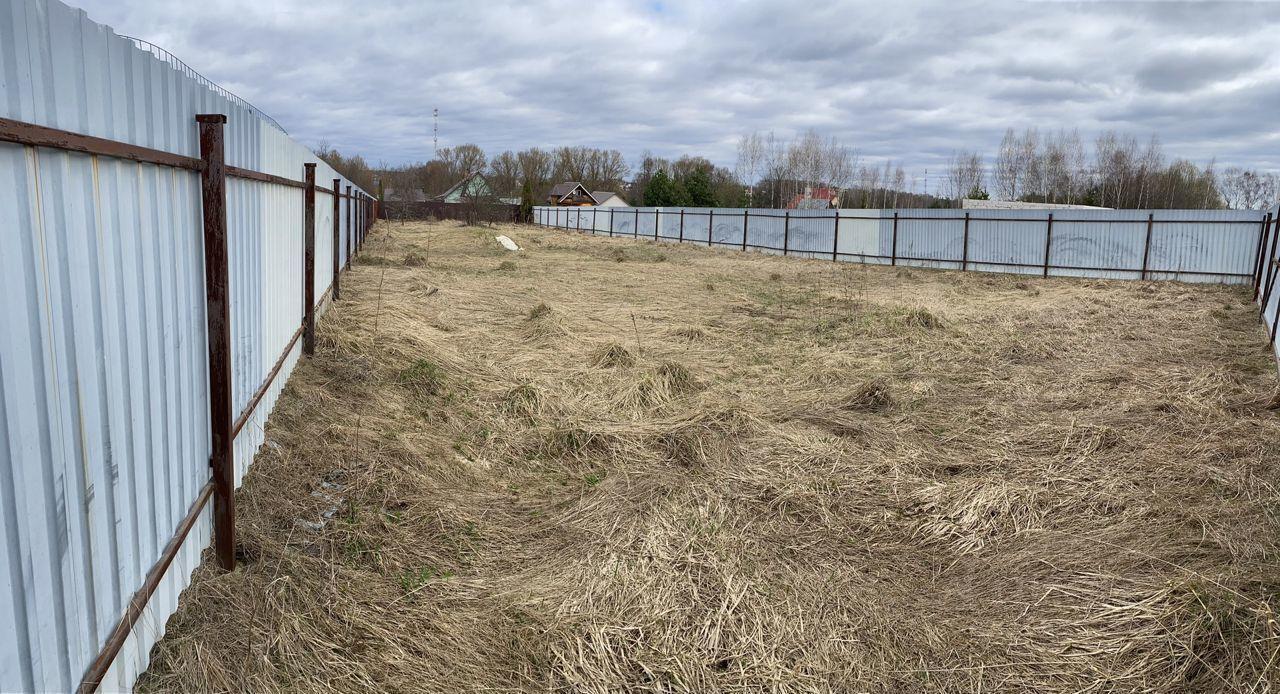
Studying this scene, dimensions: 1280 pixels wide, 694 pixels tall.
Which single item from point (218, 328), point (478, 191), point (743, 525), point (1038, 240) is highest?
point (478, 191)

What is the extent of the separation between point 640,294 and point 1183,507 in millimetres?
10738

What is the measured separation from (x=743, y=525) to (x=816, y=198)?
2876 inches

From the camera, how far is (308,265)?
705cm

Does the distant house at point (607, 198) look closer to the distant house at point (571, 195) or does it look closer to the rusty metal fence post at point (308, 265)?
the distant house at point (571, 195)

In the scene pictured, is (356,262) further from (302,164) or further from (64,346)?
(64,346)

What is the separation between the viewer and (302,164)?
7328 mm

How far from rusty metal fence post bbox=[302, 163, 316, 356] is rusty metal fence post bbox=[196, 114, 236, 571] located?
381 cm

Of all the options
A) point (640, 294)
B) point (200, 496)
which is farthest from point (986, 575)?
point (640, 294)

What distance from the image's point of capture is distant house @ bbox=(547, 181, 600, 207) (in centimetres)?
8481

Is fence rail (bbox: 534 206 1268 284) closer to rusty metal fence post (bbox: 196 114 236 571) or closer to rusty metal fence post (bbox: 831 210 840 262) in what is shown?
rusty metal fence post (bbox: 831 210 840 262)

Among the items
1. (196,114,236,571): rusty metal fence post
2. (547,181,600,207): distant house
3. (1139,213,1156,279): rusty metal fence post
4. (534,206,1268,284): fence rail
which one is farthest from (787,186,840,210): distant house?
(196,114,236,571): rusty metal fence post

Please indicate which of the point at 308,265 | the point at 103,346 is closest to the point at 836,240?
the point at 308,265

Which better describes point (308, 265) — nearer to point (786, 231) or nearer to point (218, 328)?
point (218, 328)

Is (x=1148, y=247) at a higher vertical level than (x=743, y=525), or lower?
higher
